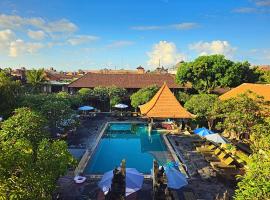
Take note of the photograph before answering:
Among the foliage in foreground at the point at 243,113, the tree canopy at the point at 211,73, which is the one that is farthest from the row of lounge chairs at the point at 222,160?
the tree canopy at the point at 211,73

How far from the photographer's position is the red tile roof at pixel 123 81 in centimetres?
5100

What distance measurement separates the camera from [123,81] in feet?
174

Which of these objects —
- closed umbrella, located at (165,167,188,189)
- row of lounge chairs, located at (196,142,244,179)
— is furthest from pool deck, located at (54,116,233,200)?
closed umbrella, located at (165,167,188,189)

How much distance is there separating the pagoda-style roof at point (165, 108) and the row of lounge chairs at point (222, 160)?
6314mm

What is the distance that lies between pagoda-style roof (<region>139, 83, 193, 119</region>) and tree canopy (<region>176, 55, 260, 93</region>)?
1254cm

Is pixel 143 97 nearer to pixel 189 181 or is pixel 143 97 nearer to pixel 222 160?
pixel 222 160

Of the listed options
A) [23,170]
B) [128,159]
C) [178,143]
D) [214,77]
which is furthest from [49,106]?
→ [214,77]

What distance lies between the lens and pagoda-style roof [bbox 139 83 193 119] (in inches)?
1292

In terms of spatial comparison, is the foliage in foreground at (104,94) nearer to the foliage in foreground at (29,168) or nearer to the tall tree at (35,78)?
→ the tall tree at (35,78)

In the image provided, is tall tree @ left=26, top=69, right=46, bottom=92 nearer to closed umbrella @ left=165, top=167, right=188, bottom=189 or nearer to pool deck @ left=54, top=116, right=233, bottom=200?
pool deck @ left=54, top=116, right=233, bottom=200

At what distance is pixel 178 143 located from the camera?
97.0 feet

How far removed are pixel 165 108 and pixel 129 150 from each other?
7088 millimetres

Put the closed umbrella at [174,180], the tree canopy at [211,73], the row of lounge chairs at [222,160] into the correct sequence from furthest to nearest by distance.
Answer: the tree canopy at [211,73] < the row of lounge chairs at [222,160] < the closed umbrella at [174,180]

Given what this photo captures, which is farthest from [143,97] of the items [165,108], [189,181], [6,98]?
[189,181]
